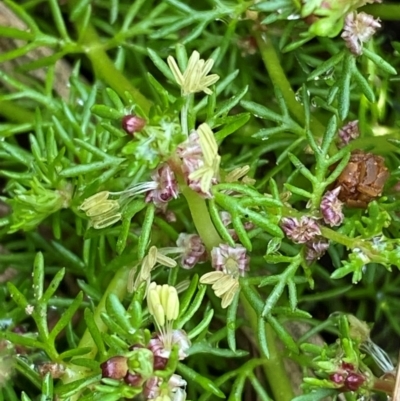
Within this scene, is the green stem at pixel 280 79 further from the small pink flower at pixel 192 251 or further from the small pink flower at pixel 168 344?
the small pink flower at pixel 168 344

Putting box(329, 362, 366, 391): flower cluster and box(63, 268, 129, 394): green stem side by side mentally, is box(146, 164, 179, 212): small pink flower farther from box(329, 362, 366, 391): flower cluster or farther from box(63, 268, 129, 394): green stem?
box(329, 362, 366, 391): flower cluster

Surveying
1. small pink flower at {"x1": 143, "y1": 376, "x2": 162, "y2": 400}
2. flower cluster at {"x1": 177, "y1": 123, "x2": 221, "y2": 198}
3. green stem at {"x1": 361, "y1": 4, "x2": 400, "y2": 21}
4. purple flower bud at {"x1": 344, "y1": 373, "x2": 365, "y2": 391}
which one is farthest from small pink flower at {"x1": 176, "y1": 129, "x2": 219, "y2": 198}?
green stem at {"x1": 361, "y1": 4, "x2": 400, "y2": 21}

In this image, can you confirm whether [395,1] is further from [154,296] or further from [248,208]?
[154,296]

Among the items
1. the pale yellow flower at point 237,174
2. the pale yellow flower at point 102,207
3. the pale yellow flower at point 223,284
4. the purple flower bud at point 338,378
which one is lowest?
the purple flower bud at point 338,378

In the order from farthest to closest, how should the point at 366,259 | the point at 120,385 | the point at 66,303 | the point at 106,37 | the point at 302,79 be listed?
1. the point at 106,37
2. the point at 302,79
3. the point at 66,303
4. the point at 366,259
5. the point at 120,385

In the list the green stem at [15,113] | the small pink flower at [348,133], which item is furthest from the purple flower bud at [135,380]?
the green stem at [15,113]

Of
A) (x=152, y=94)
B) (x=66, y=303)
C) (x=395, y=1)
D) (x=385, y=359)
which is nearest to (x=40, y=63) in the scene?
(x=152, y=94)
